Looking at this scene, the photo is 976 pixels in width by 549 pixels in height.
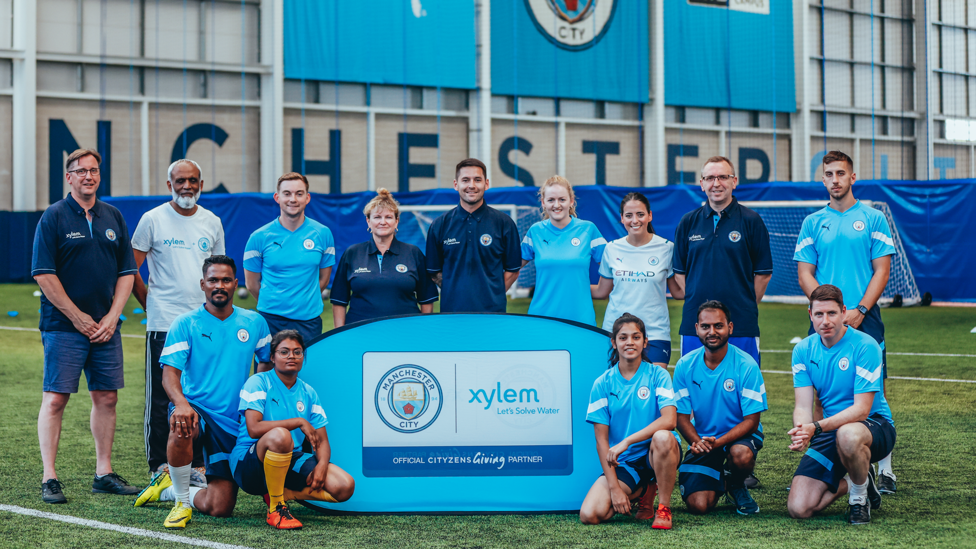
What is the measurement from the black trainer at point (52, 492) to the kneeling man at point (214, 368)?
65 cm

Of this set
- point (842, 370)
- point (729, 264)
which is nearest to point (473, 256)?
point (729, 264)

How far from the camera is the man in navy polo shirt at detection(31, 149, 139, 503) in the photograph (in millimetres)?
4898

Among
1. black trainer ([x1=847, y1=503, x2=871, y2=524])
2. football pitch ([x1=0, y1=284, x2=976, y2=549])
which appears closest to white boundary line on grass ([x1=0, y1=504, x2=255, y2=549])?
football pitch ([x1=0, y1=284, x2=976, y2=549])

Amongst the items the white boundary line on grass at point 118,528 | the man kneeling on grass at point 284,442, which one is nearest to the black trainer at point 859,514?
the man kneeling on grass at point 284,442

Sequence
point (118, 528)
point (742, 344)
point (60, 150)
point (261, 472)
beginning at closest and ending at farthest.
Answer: point (118, 528), point (261, 472), point (742, 344), point (60, 150)

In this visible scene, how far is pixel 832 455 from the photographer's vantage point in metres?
4.46

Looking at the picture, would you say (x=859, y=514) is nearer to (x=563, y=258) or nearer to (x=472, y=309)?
(x=563, y=258)

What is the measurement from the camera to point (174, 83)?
2264cm

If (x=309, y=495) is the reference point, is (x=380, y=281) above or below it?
above

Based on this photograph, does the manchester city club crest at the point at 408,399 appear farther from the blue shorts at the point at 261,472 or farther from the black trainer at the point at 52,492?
the black trainer at the point at 52,492

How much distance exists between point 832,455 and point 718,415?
1.84 ft

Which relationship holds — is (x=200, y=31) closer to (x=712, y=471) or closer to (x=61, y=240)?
(x=61, y=240)

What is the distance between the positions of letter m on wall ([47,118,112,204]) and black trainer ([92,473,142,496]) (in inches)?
712

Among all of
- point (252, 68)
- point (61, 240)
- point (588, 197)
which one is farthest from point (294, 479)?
point (252, 68)
